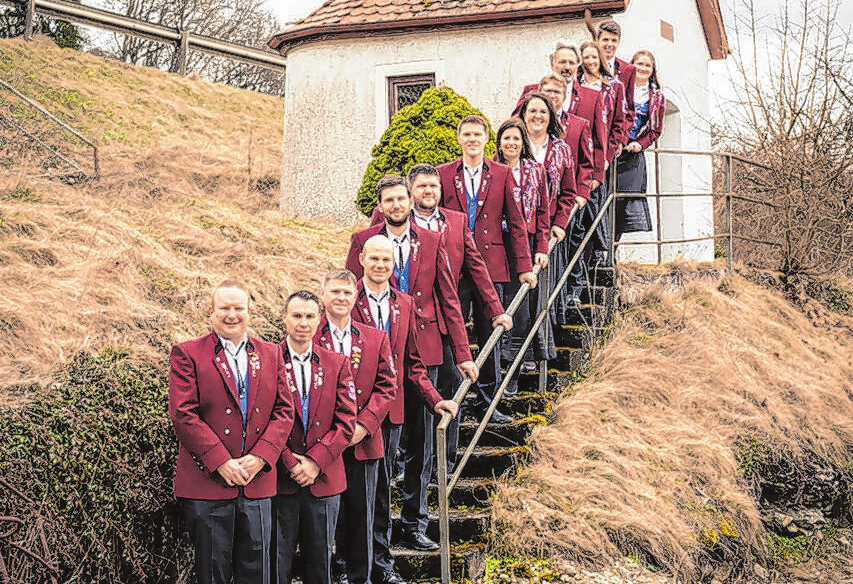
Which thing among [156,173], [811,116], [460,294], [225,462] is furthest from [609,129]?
[156,173]

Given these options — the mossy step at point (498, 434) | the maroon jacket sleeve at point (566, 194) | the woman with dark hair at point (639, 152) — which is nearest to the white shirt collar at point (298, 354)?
the mossy step at point (498, 434)

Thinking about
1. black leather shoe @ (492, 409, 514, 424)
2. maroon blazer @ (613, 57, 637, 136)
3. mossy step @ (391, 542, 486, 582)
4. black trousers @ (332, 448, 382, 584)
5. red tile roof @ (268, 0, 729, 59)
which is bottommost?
mossy step @ (391, 542, 486, 582)

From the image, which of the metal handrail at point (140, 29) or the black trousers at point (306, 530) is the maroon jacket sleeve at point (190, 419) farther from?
the metal handrail at point (140, 29)


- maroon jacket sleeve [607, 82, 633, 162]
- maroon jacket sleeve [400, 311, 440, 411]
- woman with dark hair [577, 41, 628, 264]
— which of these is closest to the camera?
maroon jacket sleeve [400, 311, 440, 411]

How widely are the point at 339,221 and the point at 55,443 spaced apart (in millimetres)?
9110

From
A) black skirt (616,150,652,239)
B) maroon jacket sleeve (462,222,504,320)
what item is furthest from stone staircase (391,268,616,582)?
maroon jacket sleeve (462,222,504,320)

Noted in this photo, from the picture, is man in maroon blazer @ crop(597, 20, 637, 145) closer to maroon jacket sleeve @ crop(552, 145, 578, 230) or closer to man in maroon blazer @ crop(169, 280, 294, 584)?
maroon jacket sleeve @ crop(552, 145, 578, 230)

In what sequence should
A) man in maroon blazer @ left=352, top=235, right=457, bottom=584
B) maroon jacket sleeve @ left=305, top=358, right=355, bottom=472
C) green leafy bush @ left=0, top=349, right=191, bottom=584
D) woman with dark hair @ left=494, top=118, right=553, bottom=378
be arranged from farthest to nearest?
woman with dark hair @ left=494, top=118, right=553, bottom=378 → man in maroon blazer @ left=352, top=235, right=457, bottom=584 → green leafy bush @ left=0, top=349, right=191, bottom=584 → maroon jacket sleeve @ left=305, top=358, right=355, bottom=472

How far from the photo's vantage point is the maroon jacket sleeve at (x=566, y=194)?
7664 mm

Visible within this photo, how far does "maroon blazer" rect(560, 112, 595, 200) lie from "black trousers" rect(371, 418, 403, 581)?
3168mm

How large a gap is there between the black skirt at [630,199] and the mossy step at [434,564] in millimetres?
4363

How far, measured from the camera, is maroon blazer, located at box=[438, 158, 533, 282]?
6781mm

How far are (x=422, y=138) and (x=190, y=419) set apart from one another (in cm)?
684

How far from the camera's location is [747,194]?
516 inches
